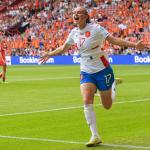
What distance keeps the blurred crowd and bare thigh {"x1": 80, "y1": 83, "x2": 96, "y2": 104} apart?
1369 inches

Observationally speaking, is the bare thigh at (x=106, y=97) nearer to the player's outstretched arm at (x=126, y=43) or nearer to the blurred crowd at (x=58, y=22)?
the player's outstretched arm at (x=126, y=43)

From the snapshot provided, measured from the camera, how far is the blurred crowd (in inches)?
1885

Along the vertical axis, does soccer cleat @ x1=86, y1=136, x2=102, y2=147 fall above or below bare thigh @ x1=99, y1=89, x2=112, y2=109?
below

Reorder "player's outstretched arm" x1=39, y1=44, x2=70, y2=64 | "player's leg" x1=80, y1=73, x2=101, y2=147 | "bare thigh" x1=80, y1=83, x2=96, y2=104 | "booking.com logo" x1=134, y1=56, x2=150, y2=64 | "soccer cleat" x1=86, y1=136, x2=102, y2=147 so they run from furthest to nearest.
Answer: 1. "booking.com logo" x1=134, y1=56, x2=150, y2=64
2. "player's outstretched arm" x1=39, y1=44, x2=70, y2=64
3. "bare thigh" x1=80, y1=83, x2=96, y2=104
4. "player's leg" x1=80, y1=73, x2=101, y2=147
5. "soccer cleat" x1=86, y1=136, x2=102, y2=147

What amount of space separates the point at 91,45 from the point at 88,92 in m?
A: 0.86

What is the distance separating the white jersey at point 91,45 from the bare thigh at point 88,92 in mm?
273

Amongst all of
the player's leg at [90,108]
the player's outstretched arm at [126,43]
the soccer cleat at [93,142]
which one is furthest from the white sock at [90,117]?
the player's outstretched arm at [126,43]

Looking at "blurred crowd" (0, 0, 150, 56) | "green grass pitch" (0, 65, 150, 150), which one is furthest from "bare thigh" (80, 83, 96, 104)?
"blurred crowd" (0, 0, 150, 56)

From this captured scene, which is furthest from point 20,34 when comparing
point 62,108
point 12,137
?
point 12,137

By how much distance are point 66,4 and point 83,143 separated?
157ft

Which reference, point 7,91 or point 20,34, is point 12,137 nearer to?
point 7,91

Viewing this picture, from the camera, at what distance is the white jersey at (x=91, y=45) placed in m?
9.66

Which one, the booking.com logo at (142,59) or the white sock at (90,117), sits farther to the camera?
the booking.com logo at (142,59)

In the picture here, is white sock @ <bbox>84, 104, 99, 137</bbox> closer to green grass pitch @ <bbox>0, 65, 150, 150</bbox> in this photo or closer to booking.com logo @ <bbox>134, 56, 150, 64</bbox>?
green grass pitch @ <bbox>0, 65, 150, 150</bbox>
